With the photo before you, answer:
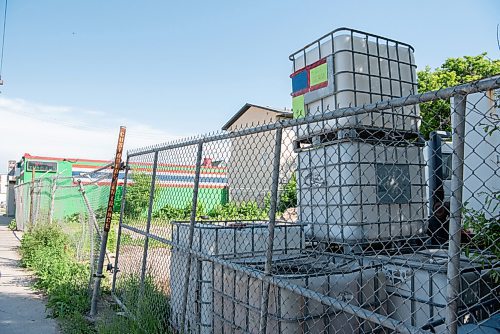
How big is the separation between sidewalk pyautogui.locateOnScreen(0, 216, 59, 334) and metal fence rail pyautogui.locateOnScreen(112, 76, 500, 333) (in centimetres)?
121

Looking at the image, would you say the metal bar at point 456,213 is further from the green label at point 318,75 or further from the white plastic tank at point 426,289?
the green label at point 318,75

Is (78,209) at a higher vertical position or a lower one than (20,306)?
higher

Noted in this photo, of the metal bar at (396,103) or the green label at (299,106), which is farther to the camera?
the green label at (299,106)

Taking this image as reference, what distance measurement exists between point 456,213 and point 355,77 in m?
2.32

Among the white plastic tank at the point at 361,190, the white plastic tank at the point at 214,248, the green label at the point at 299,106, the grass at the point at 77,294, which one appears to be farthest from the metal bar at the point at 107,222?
the white plastic tank at the point at 361,190

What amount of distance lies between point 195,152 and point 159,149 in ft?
3.04

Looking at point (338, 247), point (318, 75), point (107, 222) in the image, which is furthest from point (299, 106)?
point (107, 222)

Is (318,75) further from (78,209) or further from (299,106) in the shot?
(78,209)

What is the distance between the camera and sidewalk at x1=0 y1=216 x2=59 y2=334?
4.89 m

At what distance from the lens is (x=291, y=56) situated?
169 inches

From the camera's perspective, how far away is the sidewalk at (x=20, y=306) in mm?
4887

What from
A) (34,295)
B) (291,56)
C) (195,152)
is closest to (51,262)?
(34,295)

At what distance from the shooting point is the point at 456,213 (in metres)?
1.62

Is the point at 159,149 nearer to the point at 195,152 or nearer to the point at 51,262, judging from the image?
the point at 195,152
